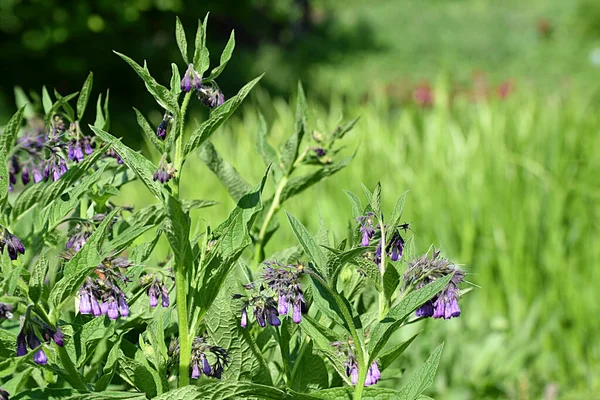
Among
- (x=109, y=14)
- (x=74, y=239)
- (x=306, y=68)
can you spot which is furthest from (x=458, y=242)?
(x=306, y=68)

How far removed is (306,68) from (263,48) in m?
1.64

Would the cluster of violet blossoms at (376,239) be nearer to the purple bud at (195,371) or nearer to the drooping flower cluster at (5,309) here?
the purple bud at (195,371)

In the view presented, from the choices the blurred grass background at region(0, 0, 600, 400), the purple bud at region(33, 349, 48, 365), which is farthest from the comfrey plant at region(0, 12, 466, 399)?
the blurred grass background at region(0, 0, 600, 400)

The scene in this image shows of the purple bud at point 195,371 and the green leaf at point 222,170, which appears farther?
the green leaf at point 222,170

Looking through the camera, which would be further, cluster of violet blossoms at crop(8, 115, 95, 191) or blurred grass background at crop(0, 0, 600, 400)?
blurred grass background at crop(0, 0, 600, 400)

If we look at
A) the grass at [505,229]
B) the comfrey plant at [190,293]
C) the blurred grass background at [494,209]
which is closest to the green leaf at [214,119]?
the comfrey plant at [190,293]

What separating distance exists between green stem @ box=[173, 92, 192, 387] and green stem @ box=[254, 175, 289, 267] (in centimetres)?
37

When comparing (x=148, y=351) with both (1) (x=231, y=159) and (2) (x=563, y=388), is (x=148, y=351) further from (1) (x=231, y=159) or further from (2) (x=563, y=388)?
(1) (x=231, y=159)

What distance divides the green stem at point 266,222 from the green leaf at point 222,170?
55 mm

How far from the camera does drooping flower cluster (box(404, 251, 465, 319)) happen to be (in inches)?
34.9

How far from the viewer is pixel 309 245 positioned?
82 cm

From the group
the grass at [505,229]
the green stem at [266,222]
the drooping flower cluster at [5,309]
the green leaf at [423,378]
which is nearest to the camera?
the drooping flower cluster at [5,309]

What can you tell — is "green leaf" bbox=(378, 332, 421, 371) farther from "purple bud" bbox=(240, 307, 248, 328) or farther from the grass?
the grass

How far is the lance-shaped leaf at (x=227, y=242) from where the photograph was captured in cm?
87
